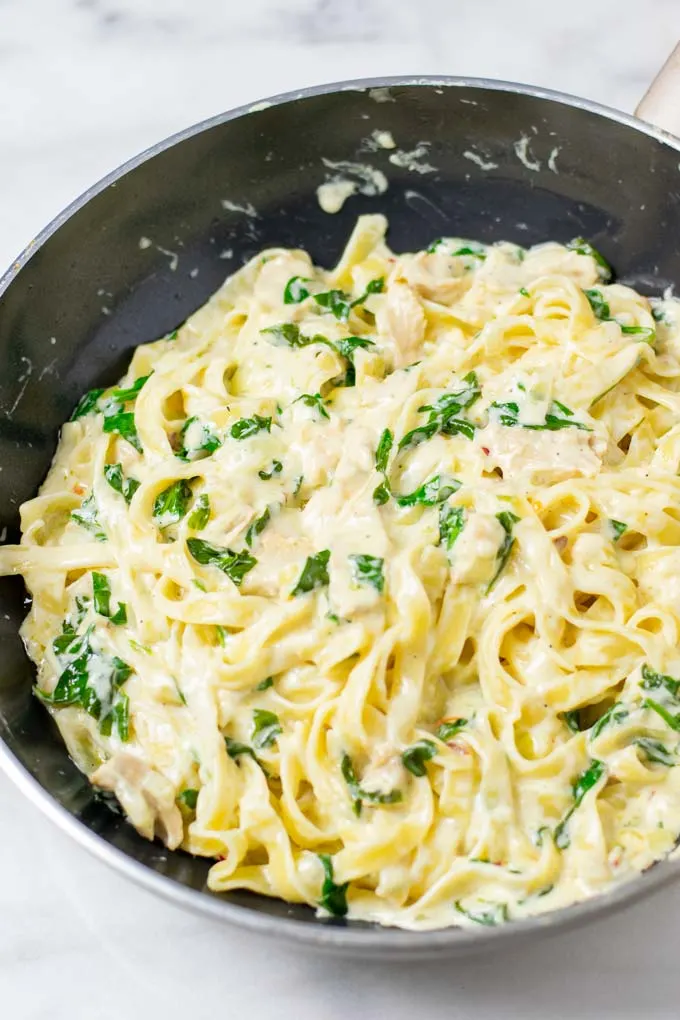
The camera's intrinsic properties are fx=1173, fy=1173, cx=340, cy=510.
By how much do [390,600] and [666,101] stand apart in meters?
2.24

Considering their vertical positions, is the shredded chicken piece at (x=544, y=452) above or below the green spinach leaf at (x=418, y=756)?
above

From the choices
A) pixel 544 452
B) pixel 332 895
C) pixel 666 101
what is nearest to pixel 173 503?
Answer: pixel 544 452

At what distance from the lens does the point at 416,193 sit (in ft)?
14.9

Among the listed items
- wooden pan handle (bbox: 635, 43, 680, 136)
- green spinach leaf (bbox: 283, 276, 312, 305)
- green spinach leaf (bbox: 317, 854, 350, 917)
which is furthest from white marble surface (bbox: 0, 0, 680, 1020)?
green spinach leaf (bbox: 317, 854, 350, 917)

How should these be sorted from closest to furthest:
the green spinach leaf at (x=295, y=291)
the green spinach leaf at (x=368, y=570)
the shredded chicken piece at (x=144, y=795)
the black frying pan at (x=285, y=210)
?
the shredded chicken piece at (x=144, y=795)
the green spinach leaf at (x=368, y=570)
the black frying pan at (x=285, y=210)
the green spinach leaf at (x=295, y=291)

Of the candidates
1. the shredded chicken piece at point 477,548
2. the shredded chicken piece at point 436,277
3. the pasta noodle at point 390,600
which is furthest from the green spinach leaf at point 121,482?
the shredded chicken piece at point 436,277

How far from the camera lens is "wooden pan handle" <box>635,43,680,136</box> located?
4254 mm

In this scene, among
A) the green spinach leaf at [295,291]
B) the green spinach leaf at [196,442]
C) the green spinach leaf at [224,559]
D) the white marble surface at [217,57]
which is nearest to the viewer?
the green spinach leaf at [224,559]

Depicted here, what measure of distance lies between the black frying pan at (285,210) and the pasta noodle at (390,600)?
209 millimetres

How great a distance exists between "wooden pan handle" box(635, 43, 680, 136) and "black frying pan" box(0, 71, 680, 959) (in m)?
0.27

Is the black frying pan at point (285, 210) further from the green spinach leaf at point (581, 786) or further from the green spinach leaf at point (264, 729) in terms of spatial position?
the green spinach leaf at point (581, 786)

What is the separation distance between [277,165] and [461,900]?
109 inches

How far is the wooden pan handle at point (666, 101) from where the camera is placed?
4254 mm

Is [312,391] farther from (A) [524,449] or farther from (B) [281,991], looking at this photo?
(B) [281,991]
